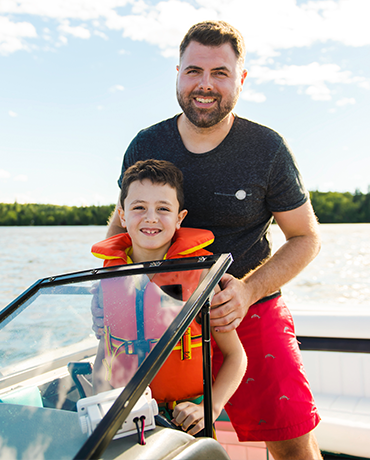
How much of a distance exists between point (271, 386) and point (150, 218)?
→ 1020mm

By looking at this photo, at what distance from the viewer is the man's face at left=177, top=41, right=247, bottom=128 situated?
2.15 metres

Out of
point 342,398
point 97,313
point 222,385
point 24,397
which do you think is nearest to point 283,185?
point 222,385

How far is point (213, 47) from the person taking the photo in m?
2.15

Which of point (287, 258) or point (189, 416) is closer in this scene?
point (189, 416)

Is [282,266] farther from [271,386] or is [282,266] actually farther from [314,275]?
[314,275]

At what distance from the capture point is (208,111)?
85.0 inches

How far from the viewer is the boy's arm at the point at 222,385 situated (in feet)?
4.06

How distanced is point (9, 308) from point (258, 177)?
4.29ft

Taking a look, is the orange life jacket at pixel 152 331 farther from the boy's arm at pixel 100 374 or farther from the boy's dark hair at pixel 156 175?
the boy's dark hair at pixel 156 175

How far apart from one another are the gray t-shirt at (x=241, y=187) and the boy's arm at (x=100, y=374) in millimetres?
1026

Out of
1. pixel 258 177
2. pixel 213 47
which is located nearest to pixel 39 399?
pixel 258 177

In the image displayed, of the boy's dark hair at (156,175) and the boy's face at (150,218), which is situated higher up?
the boy's dark hair at (156,175)

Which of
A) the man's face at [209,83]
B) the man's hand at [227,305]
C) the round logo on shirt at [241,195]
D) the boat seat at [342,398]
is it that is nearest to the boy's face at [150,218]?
the man's hand at [227,305]

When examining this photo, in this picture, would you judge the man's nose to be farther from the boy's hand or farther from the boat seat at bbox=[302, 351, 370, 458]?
the boat seat at bbox=[302, 351, 370, 458]
